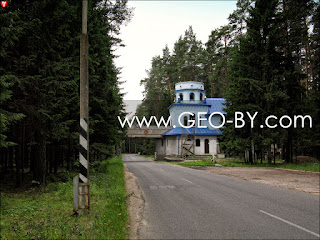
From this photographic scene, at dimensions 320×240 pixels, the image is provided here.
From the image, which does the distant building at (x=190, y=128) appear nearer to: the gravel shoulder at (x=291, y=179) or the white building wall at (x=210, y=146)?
the white building wall at (x=210, y=146)

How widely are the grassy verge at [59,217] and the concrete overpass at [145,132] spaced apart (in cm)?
3459

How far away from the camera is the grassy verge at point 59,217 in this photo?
560 centimetres

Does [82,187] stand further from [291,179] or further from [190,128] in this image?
[190,128]

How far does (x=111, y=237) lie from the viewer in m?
5.44

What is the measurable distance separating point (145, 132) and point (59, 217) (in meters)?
39.4

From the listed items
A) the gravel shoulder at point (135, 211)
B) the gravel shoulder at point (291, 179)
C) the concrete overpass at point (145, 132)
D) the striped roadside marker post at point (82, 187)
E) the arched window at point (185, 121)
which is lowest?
the gravel shoulder at point (291, 179)

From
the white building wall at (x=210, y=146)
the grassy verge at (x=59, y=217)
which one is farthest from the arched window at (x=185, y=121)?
the grassy verge at (x=59, y=217)

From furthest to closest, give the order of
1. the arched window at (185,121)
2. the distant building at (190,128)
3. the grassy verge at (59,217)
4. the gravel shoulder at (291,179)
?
the arched window at (185,121), the distant building at (190,128), the gravel shoulder at (291,179), the grassy verge at (59,217)

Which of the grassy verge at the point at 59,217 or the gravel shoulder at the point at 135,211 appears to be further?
the gravel shoulder at the point at 135,211

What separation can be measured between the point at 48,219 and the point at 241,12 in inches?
1570

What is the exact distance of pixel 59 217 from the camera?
7023mm

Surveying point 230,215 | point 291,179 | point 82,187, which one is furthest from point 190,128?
point 82,187

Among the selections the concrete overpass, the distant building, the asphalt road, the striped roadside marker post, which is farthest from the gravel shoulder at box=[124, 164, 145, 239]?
the distant building

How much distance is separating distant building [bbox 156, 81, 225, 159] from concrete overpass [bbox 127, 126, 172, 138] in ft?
2.99
